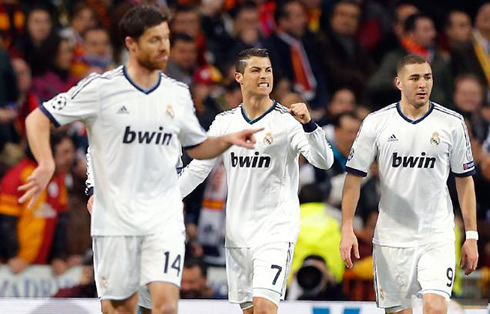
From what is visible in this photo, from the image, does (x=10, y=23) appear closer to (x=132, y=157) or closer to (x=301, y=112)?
(x=301, y=112)

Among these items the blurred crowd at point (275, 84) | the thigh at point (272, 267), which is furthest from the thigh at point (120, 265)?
the blurred crowd at point (275, 84)

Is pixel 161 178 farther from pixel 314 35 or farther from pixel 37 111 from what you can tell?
pixel 314 35

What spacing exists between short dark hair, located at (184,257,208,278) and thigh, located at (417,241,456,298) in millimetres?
3301

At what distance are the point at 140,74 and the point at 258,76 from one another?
1.80 metres

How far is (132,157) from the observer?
8.59 metres

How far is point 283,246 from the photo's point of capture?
1005cm

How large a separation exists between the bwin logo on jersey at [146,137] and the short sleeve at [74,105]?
0.87 ft

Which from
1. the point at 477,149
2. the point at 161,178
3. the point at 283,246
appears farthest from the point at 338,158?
the point at 161,178

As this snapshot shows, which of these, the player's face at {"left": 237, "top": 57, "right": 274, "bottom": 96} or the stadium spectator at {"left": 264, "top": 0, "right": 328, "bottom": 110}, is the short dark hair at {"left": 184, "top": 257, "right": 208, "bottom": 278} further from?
the stadium spectator at {"left": 264, "top": 0, "right": 328, "bottom": 110}

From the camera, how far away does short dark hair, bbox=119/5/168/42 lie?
8562 mm

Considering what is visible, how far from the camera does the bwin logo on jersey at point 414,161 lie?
33.3 ft

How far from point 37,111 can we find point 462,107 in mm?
7982

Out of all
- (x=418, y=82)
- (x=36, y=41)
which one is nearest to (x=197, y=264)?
(x=418, y=82)

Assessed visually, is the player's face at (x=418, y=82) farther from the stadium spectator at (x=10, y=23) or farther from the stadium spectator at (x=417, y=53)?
the stadium spectator at (x=10, y=23)
